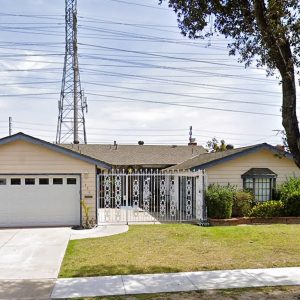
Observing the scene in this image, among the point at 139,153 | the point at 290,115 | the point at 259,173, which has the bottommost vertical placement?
the point at 259,173

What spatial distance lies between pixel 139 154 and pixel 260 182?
12333mm

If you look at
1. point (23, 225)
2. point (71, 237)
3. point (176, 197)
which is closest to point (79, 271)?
point (71, 237)

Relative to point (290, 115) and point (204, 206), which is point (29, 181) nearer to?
point (204, 206)

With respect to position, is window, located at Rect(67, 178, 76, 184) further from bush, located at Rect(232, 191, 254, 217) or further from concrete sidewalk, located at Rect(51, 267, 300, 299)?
concrete sidewalk, located at Rect(51, 267, 300, 299)

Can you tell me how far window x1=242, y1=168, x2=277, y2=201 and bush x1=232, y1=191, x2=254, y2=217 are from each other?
124cm

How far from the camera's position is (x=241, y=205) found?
19656 mm

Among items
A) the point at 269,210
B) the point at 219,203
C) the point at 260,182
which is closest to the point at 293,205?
the point at 269,210

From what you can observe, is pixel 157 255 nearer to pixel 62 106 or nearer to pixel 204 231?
pixel 204 231

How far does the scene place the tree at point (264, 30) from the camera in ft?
26.8

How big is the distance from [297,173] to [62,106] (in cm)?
1887

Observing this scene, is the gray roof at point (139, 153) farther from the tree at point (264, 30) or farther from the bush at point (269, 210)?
the tree at point (264, 30)

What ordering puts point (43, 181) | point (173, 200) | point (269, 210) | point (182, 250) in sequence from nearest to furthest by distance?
point (182, 250) → point (43, 181) → point (269, 210) → point (173, 200)

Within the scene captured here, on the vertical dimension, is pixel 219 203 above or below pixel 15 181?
below

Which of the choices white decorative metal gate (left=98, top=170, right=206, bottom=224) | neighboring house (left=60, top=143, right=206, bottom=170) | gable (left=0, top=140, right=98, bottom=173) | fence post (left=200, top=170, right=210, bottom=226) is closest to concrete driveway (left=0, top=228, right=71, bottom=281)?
gable (left=0, top=140, right=98, bottom=173)
